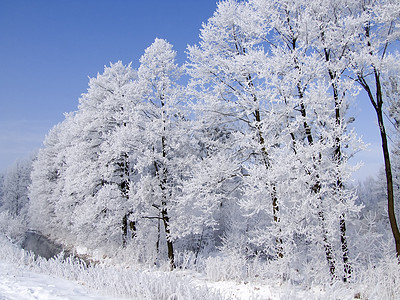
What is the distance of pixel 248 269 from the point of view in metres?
7.98

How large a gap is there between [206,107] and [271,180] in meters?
3.39

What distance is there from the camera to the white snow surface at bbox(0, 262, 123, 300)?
4.95 meters

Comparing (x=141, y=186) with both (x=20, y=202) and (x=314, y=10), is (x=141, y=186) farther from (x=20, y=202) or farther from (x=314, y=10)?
(x=20, y=202)

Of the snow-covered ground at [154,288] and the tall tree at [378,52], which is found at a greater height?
the tall tree at [378,52]

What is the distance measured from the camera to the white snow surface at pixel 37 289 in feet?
16.3

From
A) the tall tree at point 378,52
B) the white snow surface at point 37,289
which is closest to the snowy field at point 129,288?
the white snow surface at point 37,289

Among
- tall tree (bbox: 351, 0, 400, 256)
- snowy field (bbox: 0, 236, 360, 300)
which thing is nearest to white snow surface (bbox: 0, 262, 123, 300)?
snowy field (bbox: 0, 236, 360, 300)

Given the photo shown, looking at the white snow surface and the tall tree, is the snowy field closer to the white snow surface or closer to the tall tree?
the white snow surface

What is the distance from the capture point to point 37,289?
5.35 m

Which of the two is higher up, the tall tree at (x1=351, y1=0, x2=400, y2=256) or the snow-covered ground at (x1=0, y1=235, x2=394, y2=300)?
the tall tree at (x1=351, y1=0, x2=400, y2=256)

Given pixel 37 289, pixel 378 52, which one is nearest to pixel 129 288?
pixel 37 289

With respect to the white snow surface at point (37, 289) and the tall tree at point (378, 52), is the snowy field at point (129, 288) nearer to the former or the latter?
the white snow surface at point (37, 289)

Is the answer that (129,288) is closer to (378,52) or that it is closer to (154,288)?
(154,288)

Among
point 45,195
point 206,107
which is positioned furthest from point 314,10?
point 45,195
